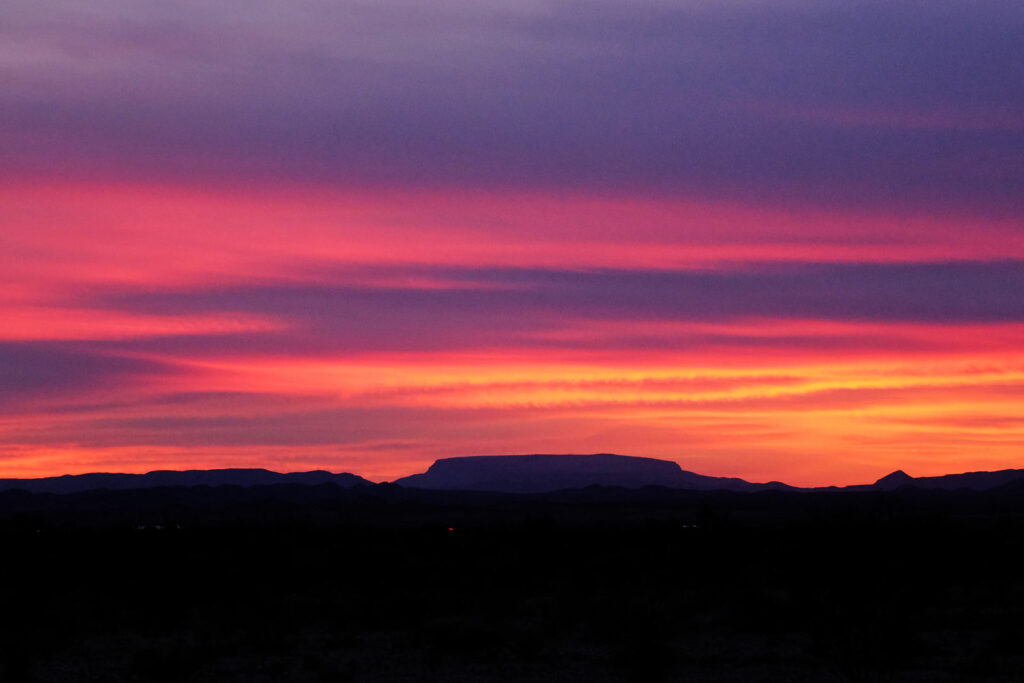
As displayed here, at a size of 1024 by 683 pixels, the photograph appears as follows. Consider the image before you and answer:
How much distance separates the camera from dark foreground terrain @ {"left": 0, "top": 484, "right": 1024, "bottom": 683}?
23.3 m

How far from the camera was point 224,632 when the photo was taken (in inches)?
1107

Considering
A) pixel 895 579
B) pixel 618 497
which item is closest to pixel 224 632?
pixel 895 579

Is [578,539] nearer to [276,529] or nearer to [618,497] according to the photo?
[276,529]

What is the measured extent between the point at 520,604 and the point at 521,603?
0.19 metres

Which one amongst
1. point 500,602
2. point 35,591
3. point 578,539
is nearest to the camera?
point 500,602

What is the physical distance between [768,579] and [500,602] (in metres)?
10.1

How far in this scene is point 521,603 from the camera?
32.9 meters

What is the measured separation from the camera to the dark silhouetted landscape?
23.3 metres

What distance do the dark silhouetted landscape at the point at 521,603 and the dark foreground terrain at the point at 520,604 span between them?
0.31 ft

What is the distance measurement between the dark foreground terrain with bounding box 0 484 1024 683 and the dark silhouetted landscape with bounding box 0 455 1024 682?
0.10 metres

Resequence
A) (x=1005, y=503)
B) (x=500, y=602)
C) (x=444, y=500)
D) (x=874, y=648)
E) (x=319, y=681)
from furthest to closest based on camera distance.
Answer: (x=444, y=500), (x=1005, y=503), (x=500, y=602), (x=319, y=681), (x=874, y=648)

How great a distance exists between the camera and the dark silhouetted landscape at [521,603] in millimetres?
23344

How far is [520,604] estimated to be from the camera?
107 ft

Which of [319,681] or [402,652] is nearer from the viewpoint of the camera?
[319,681]
